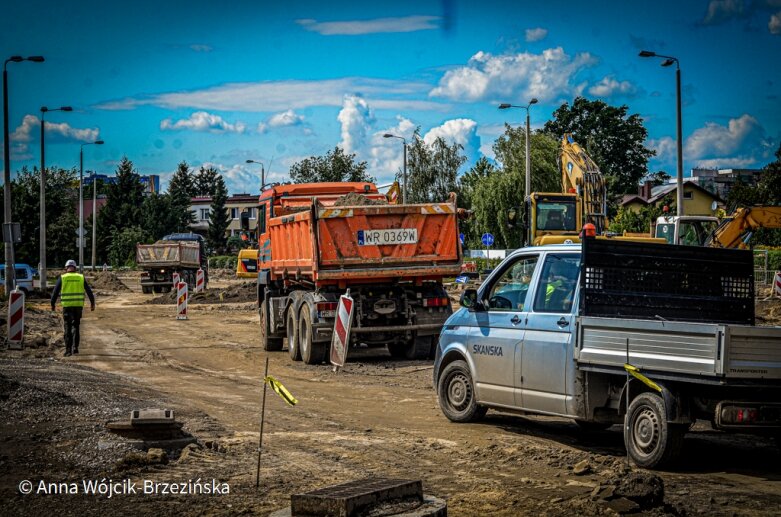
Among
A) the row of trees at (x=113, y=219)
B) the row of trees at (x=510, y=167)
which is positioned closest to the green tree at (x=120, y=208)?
the row of trees at (x=113, y=219)

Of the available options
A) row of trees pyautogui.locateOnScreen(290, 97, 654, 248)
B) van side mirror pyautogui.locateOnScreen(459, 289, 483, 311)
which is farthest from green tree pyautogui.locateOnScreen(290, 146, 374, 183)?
van side mirror pyautogui.locateOnScreen(459, 289, 483, 311)

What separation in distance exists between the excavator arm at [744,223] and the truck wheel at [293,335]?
14.5 metres

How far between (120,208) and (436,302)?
8991 cm

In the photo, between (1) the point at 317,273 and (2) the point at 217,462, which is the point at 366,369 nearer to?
(1) the point at 317,273

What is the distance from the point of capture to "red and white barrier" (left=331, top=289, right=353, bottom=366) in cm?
1702

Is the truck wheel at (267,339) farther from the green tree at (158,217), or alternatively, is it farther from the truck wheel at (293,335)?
the green tree at (158,217)

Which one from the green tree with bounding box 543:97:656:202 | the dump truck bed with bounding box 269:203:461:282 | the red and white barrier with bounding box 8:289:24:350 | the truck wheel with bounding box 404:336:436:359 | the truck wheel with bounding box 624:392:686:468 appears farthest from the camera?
the green tree with bounding box 543:97:656:202

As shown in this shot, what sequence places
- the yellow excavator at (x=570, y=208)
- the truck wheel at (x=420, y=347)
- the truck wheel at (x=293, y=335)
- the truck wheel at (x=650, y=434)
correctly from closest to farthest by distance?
the truck wheel at (x=650, y=434), the truck wheel at (x=420, y=347), the truck wheel at (x=293, y=335), the yellow excavator at (x=570, y=208)

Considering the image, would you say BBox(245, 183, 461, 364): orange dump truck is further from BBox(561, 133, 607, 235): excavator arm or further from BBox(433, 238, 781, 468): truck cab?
BBox(561, 133, 607, 235): excavator arm

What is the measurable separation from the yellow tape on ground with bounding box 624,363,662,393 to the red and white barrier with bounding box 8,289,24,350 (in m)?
16.6

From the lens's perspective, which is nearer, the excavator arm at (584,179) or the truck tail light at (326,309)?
the truck tail light at (326,309)

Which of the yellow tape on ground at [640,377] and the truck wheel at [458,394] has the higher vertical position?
the yellow tape on ground at [640,377]

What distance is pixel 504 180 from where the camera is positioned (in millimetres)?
68375

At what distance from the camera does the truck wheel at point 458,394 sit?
10.6 m
